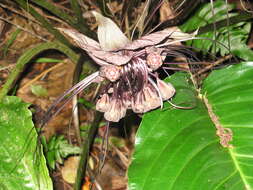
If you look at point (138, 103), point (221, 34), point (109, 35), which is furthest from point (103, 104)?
point (221, 34)

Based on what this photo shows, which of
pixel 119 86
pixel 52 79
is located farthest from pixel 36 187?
pixel 52 79

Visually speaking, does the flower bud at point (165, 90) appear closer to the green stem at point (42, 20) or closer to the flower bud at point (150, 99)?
the flower bud at point (150, 99)

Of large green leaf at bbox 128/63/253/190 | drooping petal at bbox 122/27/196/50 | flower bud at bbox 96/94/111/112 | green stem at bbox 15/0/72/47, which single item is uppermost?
green stem at bbox 15/0/72/47

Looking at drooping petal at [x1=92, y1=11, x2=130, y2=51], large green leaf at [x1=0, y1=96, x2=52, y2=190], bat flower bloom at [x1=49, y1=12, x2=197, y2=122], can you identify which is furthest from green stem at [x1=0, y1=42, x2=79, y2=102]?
drooping petal at [x1=92, y1=11, x2=130, y2=51]

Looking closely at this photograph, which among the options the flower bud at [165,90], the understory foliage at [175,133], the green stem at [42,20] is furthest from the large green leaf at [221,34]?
the green stem at [42,20]

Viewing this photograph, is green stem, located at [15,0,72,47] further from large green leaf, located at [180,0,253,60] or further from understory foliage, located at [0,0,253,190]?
large green leaf, located at [180,0,253,60]

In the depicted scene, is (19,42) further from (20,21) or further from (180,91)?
(180,91)

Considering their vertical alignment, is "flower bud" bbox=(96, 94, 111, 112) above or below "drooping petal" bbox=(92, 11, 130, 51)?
below
